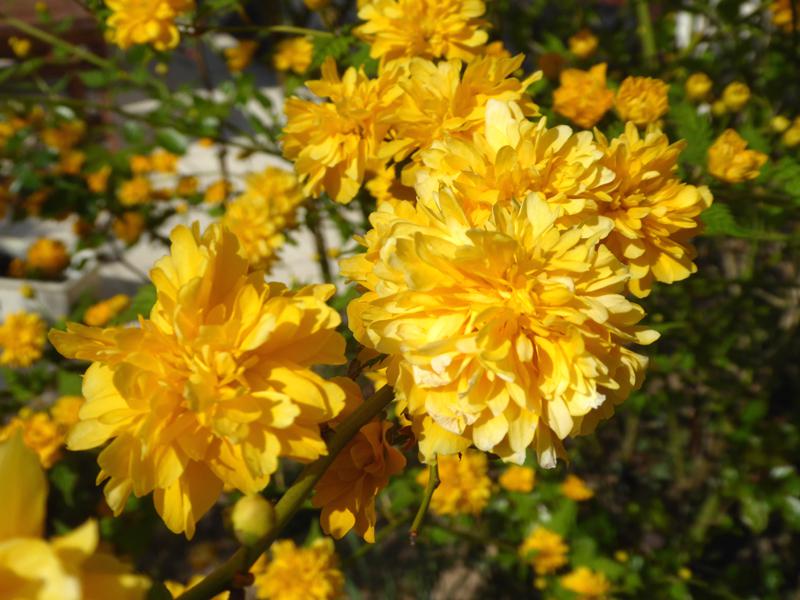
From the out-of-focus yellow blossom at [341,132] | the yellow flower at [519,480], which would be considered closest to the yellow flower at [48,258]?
the yellow flower at [519,480]

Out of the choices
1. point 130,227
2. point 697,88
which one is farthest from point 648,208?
point 130,227

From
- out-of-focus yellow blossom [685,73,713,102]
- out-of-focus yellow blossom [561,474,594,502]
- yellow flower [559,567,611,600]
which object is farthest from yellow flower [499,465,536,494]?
out-of-focus yellow blossom [685,73,713,102]

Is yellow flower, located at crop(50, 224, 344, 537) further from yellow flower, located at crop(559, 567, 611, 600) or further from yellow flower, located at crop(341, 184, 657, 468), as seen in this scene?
yellow flower, located at crop(559, 567, 611, 600)

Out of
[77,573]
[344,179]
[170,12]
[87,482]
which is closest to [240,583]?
[77,573]

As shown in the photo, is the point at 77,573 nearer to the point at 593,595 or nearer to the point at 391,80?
the point at 391,80

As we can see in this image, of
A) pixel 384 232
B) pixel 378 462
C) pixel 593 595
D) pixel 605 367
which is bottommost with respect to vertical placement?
pixel 593 595

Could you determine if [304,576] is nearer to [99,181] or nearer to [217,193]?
[217,193]
